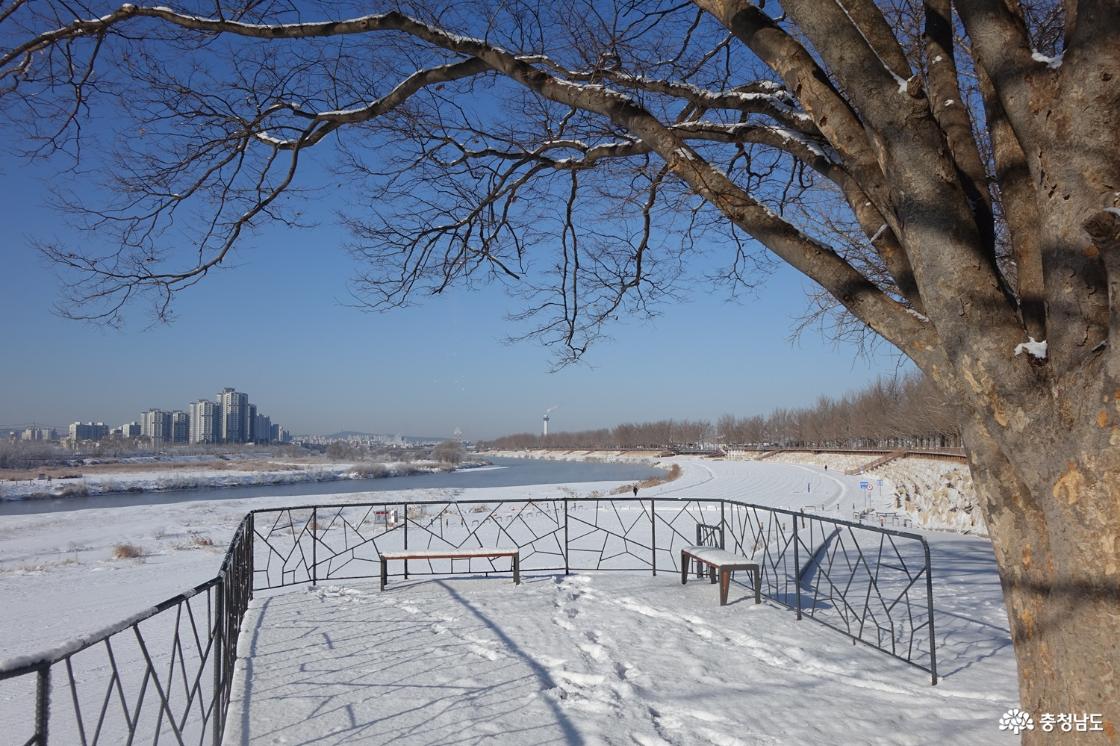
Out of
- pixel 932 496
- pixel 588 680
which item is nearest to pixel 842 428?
pixel 932 496

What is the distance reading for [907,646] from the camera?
535 centimetres

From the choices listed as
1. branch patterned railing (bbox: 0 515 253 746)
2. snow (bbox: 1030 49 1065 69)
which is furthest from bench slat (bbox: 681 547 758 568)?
snow (bbox: 1030 49 1065 69)

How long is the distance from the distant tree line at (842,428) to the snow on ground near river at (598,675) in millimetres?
1693

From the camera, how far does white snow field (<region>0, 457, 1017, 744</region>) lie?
3781mm

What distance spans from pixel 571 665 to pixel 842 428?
6653 cm

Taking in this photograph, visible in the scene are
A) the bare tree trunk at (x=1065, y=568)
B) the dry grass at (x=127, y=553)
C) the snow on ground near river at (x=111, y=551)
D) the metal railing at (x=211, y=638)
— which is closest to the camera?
the bare tree trunk at (x=1065, y=568)

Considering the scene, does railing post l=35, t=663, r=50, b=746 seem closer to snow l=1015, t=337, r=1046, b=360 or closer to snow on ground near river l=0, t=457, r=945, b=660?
snow l=1015, t=337, r=1046, b=360

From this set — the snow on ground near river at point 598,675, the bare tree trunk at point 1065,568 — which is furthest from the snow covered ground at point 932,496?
the bare tree trunk at point 1065,568

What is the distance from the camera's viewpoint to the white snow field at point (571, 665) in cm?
378

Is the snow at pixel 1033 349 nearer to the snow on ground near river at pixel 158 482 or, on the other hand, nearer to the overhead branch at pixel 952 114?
the overhead branch at pixel 952 114

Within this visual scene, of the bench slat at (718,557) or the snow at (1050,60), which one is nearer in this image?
the snow at (1050,60)

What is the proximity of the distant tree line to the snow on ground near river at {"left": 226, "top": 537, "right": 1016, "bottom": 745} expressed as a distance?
1693mm

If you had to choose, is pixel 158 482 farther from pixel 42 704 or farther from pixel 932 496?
pixel 42 704

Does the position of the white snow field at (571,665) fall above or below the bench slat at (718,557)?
below
